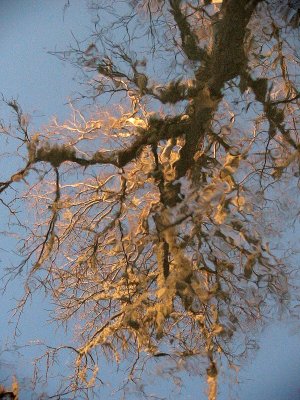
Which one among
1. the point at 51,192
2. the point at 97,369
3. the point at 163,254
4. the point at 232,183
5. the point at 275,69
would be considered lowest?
the point at 97,369

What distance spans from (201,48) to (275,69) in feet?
1.44

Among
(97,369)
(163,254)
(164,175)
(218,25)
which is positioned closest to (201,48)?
(218,25)

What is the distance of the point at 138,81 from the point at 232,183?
0.79 m

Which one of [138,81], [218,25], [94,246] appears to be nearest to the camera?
[218,25]

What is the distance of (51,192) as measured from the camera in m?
2.70

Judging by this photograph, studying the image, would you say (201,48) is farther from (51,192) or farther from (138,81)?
(51,192)

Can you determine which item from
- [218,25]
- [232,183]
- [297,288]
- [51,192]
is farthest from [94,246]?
[218,25]

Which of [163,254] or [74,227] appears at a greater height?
[74,227]

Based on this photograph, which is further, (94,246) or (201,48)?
(94,246)

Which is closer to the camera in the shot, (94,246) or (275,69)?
(275,69)

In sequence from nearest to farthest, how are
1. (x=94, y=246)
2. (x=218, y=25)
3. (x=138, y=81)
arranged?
1. (x=218, y=25)
2. (x=138, y=81)
3. (x=94, y=246)

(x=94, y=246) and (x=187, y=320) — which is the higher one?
(x=94, y=246)

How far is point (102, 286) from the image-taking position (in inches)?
113

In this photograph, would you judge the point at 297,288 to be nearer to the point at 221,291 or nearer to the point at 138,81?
the point at 221,291
